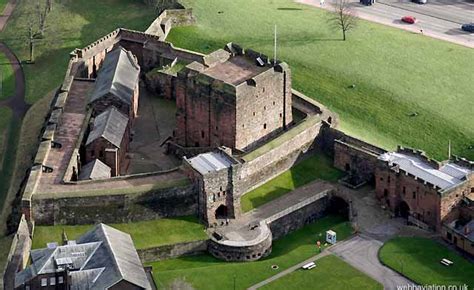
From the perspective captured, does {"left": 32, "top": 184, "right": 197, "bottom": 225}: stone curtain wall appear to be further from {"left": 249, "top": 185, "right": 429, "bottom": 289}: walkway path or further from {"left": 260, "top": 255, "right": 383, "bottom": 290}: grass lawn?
{"left": 260, "top": 255, "right": 383, "bottom": 290}: grass lawn

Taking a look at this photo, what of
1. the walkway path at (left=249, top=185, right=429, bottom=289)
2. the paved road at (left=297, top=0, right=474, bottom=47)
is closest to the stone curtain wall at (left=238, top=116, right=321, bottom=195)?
the walkway path at (left=249, top=185, right=429, bottom=289)

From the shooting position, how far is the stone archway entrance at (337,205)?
5103 inches

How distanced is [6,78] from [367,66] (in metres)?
66.5

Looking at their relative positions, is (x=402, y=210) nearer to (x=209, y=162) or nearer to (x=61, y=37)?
(x=209, y=162)

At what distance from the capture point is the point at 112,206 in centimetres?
12062

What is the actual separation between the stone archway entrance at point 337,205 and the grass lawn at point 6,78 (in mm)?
72417

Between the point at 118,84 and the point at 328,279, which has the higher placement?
the point at 118,84

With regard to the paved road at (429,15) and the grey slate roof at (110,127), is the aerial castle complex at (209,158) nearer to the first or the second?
the grey slate roof at (110,127)

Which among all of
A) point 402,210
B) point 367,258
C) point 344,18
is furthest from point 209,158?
point 344,18

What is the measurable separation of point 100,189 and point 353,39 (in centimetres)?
6729

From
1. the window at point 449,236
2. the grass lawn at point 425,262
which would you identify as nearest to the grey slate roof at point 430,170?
the window at point 449,236

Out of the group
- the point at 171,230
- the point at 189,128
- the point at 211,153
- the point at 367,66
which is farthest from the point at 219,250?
the point at 367,66

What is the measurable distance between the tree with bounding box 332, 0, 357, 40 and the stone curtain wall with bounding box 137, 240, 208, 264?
66.2 m

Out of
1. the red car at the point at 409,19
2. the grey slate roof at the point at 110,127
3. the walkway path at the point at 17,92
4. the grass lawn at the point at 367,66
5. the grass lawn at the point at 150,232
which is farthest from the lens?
the red car at the point at 409,19
